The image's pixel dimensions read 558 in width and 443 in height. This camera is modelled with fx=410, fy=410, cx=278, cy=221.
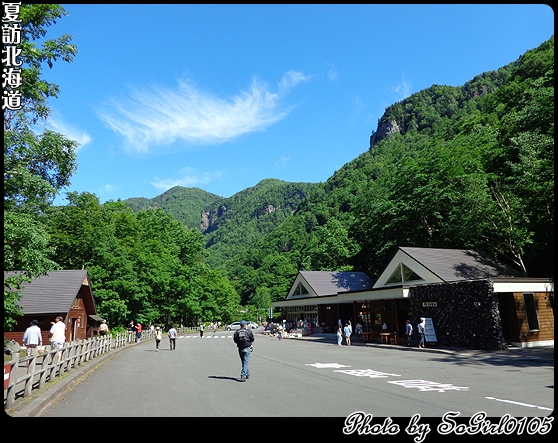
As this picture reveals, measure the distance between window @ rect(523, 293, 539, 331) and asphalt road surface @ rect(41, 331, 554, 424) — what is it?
664cm

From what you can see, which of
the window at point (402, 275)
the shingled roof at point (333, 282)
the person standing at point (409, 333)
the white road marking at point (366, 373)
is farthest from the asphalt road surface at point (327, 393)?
the shingled roof at point (333, 282)

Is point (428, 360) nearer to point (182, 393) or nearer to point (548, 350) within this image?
point (548, 350)

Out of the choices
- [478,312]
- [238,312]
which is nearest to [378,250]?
[478,312]

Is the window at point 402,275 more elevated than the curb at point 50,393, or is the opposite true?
the window at point 402,275

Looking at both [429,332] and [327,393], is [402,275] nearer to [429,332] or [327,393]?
[429,332]

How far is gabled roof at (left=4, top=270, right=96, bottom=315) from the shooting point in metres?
25.8

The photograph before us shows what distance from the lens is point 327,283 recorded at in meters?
43.4

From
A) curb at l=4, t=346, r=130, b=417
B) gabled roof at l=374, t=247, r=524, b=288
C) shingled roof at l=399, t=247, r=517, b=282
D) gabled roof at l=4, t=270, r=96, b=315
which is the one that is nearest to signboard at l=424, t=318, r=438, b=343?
gabled roof at l=374, t=247, r=524, b=288

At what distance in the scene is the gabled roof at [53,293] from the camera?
25.8 metres

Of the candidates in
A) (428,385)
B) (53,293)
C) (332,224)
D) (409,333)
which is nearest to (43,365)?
(428,385)

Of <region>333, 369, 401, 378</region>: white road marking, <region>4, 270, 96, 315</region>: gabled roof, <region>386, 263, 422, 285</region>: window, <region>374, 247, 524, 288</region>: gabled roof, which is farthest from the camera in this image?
<region>386, 263, 422, 285</region>: window

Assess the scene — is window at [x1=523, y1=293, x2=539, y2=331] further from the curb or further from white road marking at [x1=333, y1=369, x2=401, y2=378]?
the curb

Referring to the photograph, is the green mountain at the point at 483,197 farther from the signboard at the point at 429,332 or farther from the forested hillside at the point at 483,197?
the signboard at the point at 429,332

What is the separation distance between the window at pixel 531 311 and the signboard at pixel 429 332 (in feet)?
15.0
